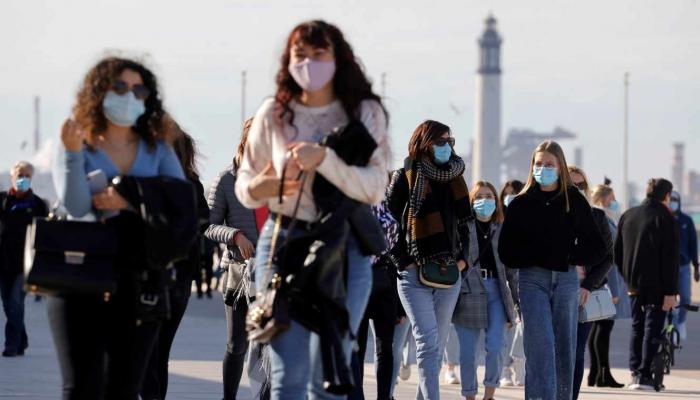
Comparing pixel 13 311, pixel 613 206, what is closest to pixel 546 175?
pixel 613 206

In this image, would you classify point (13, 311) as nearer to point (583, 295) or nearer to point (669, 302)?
→ point (669, 302)

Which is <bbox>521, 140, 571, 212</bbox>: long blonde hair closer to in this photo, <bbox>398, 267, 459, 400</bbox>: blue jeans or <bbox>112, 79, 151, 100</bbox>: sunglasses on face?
<bbox>398, 267, 459, 400</bbox>: blue jeans

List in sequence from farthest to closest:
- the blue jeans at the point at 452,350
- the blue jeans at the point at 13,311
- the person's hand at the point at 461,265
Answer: the blue jeans at the point at 13,311
the blue jeans at the point at 452,350
the person's hand at the point at 461,265

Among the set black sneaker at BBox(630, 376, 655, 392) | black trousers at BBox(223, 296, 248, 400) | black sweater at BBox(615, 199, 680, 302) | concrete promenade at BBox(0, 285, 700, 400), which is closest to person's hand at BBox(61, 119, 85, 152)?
black trousers at BBox(223, 296, 248, 400)

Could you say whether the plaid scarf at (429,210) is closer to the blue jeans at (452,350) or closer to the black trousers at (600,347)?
the black trousers at (600,347)

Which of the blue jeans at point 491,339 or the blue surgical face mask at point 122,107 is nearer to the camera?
the blue surgical face mask at point 122,107

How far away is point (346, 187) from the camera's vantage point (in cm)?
680

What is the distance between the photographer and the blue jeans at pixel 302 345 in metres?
6.75

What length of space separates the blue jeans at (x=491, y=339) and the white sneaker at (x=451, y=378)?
5.21ft

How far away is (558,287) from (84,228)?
4.75m

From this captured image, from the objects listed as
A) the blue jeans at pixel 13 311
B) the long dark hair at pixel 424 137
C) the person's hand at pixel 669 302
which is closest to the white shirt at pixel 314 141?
the long dark hair at pixel 424 137

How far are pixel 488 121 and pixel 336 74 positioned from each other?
16526 centimetres

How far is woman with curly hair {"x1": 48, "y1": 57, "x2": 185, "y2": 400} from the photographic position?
258 inches

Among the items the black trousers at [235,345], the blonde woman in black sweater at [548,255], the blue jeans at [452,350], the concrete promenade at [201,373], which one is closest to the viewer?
the black trousers at [235,345]
